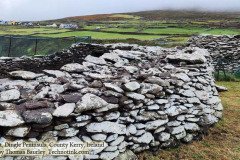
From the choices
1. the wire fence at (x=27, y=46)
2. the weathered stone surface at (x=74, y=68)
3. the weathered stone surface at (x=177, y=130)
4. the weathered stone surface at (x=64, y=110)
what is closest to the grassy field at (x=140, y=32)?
the wire fence at (x=27, y=46)

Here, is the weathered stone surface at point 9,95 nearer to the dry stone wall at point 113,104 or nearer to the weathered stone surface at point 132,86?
the dry stone wall at point 113,104

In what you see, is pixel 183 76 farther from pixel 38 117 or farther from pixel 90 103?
pixel 38 117

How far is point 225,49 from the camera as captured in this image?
26000 mm

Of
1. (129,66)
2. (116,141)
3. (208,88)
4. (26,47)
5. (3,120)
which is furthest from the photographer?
(26,47)

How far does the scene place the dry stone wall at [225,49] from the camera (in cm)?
2553

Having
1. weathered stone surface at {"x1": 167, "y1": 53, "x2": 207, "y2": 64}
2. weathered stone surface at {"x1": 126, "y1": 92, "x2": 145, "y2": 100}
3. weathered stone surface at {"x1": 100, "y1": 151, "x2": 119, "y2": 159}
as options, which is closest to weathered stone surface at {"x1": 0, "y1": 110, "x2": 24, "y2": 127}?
weathered stone surface at {"x1": 100, "y1": 151, "x2": 119, "y2": 159}

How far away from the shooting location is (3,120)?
6910mm

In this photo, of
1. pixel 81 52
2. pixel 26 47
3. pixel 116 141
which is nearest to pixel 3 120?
pixel 116 141

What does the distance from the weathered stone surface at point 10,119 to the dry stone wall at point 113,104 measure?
0.02 meters

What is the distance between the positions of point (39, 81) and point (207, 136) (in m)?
4.92

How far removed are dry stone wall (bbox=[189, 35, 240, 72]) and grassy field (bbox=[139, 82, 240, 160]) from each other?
43.9ft

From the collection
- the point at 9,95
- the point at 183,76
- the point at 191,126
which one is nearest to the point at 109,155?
the point at 9,95

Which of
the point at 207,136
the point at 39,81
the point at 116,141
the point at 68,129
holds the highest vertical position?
the point at 39,81

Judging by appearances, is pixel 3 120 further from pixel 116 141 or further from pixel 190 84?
pixel 190 84
